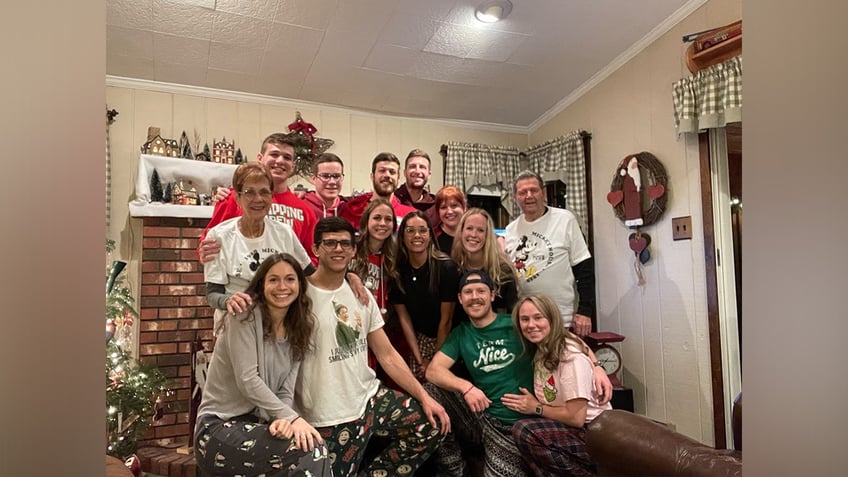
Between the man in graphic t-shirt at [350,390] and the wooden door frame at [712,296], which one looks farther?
the wooden door frame at [712,296]

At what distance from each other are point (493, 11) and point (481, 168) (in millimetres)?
1886

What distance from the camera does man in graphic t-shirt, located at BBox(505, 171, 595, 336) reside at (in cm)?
278

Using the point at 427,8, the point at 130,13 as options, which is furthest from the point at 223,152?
the point at 427,8

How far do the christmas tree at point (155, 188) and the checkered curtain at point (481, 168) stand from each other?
2430 millimetres

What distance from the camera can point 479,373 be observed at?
221cm

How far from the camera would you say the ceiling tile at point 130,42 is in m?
3.15

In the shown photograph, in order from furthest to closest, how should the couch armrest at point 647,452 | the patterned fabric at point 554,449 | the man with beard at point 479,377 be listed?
1. the man with beard at point 479,377
2. the patterned fabric at point 554,449
3. the couch armrest at point 647,452

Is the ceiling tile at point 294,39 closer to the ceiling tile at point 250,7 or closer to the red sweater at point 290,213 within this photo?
the ceiling tile at point 250,7

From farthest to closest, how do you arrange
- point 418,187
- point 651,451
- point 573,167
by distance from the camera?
point 573,167 < point 418,187 < point 651,451

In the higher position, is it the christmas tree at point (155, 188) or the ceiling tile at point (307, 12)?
the ceiling tile at point (307, 12)

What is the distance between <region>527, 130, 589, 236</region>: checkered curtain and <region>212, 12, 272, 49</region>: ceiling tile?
2.60m

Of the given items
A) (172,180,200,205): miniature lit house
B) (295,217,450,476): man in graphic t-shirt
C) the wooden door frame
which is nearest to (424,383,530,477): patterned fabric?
(295,217,450,476): man in graphic t-shirt

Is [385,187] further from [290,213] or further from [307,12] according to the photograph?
[307,12]

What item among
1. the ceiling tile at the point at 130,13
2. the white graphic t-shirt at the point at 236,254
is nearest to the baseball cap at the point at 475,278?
the white graphic t-shirt at the point at 236,254
